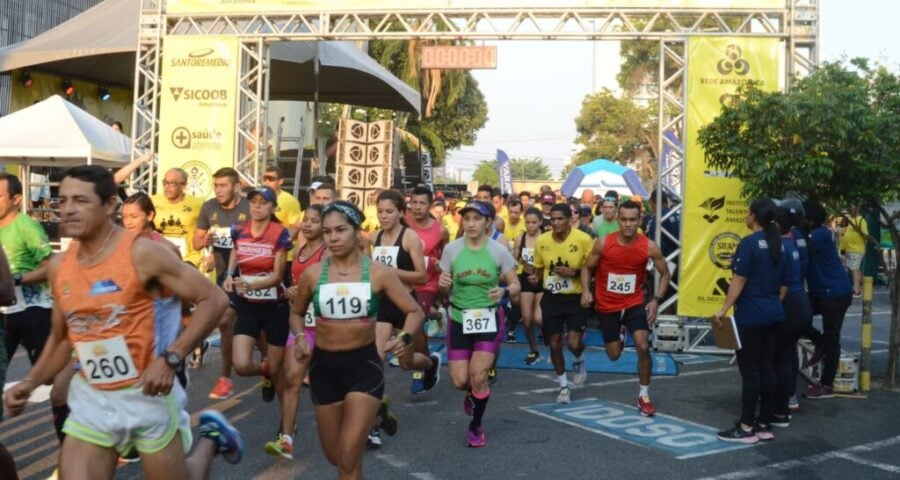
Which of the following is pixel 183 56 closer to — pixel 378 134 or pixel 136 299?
pixel 378 134

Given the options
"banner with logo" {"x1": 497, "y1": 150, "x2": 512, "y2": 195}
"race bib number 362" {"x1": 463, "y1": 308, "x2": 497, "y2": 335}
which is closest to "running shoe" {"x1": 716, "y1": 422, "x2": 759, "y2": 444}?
"race bib number 362" {"x1": 463, "y1": 308, "x2": 497, "y2": 335}

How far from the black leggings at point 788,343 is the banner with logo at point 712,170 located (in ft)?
13.2

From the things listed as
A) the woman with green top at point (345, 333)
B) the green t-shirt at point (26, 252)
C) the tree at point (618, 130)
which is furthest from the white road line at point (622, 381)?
the tree at point (618, 130)

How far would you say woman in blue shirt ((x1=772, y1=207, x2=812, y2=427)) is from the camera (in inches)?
319

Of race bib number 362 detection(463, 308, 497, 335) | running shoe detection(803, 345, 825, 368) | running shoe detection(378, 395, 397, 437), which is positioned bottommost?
running shoe detection(378, 395, 397, 437)

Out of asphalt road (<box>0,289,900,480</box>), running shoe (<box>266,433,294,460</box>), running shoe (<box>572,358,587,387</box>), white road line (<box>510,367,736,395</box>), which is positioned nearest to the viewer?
running shoe (<box>266,433,294,460</box>)

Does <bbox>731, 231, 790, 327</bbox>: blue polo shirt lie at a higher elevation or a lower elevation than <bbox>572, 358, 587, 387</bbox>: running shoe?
higher

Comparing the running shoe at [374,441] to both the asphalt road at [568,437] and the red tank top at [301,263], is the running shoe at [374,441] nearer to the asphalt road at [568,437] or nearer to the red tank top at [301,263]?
the asphalt road at [568,437]

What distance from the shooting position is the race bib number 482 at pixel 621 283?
8.83m

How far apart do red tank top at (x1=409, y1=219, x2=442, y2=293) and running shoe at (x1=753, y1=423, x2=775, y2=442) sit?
3216mm

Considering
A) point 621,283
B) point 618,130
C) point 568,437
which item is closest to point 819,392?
point 621,283

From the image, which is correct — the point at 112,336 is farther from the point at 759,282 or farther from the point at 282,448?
the point at 759,282

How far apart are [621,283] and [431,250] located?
6.20 feet

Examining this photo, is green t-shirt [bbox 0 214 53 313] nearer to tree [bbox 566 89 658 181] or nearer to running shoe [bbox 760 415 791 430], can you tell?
running shoe [bbox 760 415 791 430]
